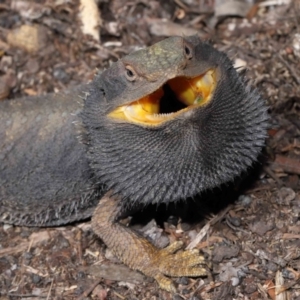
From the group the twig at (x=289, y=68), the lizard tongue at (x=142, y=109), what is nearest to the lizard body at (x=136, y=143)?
the lizard tongue at (x=142, y=109)

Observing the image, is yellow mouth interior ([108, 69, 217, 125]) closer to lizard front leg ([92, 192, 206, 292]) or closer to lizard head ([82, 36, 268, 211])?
lizard head ([82, 36, 268, 211])

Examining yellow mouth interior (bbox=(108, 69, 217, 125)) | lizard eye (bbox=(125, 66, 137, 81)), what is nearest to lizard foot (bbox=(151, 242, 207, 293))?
yellow mouth interior (bbox=(108, 69, 217, 125))

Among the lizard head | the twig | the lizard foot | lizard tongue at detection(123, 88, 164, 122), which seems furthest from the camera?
the twig

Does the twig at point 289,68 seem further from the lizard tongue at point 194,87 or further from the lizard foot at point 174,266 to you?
the lizard foot at point 174,266

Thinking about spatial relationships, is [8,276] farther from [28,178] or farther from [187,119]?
[187,119]

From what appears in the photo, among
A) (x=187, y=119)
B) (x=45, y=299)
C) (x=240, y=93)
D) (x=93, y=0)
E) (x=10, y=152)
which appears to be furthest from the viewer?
(x=93, y=0)

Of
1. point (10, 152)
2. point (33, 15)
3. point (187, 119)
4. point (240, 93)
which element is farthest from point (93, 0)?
point (187, 119)
